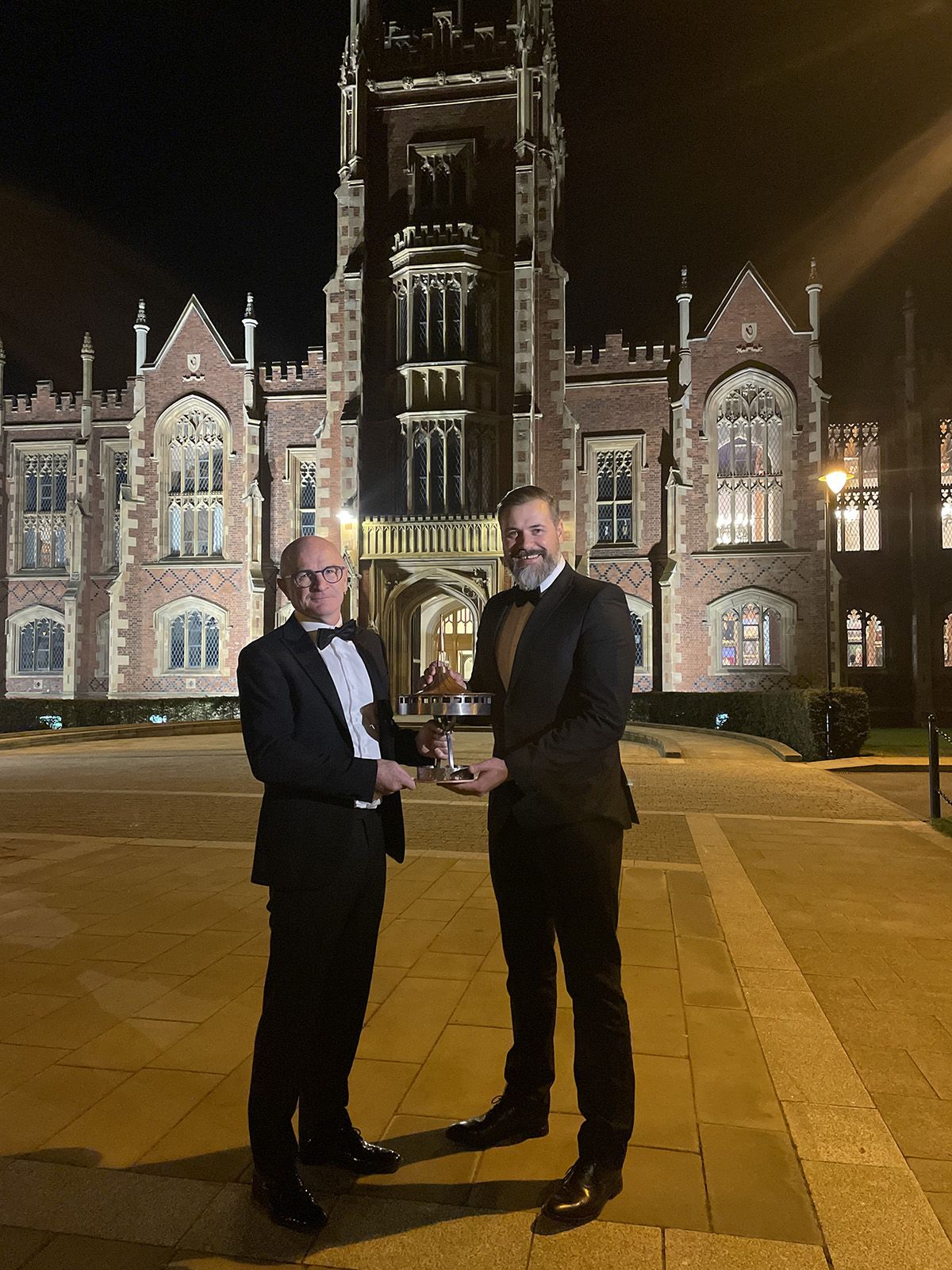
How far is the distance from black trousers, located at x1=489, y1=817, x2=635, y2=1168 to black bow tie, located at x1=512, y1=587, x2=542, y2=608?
2.43ft

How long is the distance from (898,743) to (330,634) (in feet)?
61.2

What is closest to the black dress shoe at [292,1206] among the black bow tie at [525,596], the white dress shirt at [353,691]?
the white dress shirt at [353,691]

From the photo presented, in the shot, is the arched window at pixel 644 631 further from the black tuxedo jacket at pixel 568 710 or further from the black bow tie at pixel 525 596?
the black tuxedo jacket at pixel 568 710

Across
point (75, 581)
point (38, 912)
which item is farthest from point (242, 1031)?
point (75, 581)

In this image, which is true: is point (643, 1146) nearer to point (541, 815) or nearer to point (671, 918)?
point (541, 815)

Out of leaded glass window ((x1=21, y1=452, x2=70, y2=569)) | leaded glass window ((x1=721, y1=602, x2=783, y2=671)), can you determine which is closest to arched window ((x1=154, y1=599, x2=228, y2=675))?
leaded glass window ((x1=21, y1=452, x2=70, y2=569))

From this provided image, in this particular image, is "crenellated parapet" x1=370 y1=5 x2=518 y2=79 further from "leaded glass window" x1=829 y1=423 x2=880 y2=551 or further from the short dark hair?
the short dark hair

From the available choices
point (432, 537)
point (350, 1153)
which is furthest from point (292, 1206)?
point (432, 537)

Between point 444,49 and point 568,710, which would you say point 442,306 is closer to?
point 444,49

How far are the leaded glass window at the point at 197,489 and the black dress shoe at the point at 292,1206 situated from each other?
27.3 meters

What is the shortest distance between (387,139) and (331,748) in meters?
29.0

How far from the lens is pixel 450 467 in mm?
25047

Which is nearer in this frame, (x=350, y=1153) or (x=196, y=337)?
(x=350, y=1153)

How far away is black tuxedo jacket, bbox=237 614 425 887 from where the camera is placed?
2480mm
